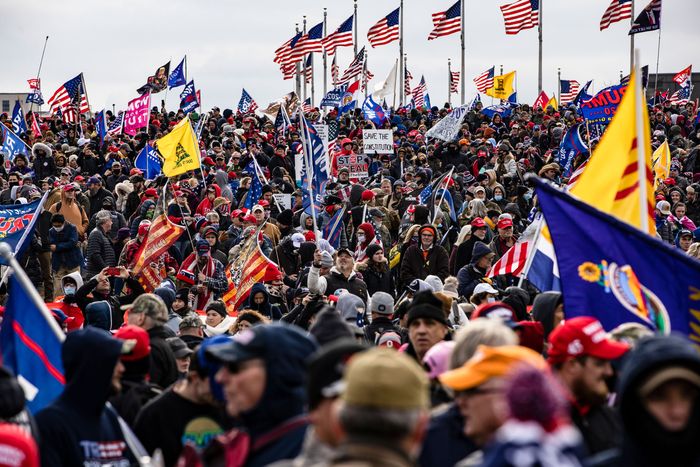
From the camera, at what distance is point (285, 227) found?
63.9 ft

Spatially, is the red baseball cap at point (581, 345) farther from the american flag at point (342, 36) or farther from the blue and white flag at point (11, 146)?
the american flag at point (342, 36)

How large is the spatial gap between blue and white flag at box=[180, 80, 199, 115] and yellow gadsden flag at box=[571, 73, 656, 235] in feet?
100

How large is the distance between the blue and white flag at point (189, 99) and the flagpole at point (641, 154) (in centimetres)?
3091

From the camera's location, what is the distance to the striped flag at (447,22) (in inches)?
1633

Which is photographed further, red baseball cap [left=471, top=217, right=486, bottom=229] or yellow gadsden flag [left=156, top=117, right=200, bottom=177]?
yellow gadsden flag [left=156, top=117, right=200, bottom=177]

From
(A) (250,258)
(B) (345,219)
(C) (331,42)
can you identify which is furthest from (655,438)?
(C) (331,42)

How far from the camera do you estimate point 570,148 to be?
78.8 ft

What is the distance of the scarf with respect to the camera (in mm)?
15266

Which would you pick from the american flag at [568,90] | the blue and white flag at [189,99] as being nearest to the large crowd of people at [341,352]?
the blue and white flag at [189,99]

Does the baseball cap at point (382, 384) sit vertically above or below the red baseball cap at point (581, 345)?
above

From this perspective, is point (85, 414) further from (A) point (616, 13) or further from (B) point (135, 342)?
(A) point (616, 13)

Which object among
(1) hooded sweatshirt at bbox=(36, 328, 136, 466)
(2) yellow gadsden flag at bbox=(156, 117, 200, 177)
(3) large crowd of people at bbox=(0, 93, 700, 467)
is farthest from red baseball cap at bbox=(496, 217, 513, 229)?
(1) hooded sweatshirt at bbox=(36, 328, 136, 466)

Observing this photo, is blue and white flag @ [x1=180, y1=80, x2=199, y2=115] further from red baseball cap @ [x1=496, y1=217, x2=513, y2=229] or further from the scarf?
red baseball cap @ [x1=496, y1=217, x2=513, y2=229]

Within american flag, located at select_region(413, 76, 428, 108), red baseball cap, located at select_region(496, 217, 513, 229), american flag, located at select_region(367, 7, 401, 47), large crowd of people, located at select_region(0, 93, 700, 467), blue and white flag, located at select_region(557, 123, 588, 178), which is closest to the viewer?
large crowd of people, located at select_region(0, 93, 700, 467)
